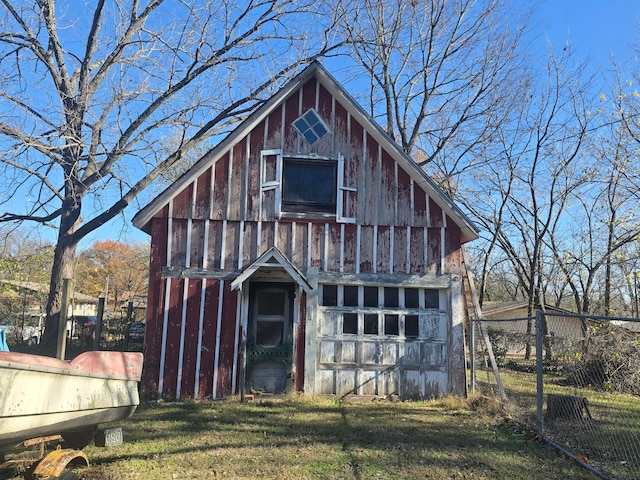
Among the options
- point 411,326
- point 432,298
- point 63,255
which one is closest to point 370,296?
point 411,326

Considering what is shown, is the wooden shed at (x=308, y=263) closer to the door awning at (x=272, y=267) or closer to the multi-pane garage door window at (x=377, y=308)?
the multi-pane garage door window at (x=377, y=308)

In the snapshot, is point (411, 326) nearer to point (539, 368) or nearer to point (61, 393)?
point (539, 368)

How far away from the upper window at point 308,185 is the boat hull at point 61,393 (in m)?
5.67

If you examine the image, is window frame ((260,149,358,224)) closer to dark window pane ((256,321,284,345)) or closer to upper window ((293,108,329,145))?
upper window ((293,108,329,145))

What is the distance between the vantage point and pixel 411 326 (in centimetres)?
1116

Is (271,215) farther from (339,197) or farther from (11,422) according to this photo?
(11,422)

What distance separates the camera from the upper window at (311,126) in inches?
448

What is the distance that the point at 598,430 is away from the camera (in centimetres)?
843

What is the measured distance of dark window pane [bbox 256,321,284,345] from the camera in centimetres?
1103

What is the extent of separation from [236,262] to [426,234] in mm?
4310

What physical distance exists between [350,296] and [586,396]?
6.49m

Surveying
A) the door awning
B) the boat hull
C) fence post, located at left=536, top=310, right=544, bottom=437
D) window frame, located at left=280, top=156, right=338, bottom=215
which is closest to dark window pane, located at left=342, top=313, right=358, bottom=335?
the door awning

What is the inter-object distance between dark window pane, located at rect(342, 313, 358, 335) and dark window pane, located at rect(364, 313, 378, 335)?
0.75 ft

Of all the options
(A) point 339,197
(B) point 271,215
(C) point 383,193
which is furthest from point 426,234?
(B) point 271,215
